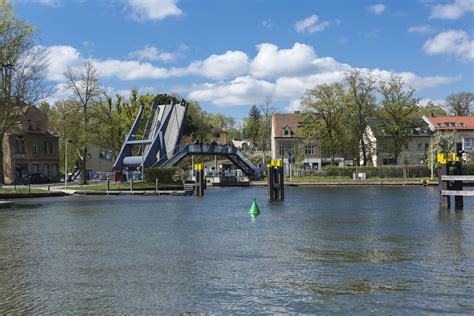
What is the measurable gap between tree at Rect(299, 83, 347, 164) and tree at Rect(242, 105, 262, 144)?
155ft

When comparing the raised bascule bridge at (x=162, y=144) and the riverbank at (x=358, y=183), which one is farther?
the riverbank at (x=358, y=183)

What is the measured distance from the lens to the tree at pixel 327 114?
83562 mm

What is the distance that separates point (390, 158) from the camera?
97000 mm

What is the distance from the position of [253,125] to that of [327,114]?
162 ft

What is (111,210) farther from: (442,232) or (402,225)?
(442,232)

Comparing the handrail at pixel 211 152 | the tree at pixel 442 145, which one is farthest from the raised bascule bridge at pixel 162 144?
the tree at pixel 442 145

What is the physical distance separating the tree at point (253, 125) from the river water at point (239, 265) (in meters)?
105

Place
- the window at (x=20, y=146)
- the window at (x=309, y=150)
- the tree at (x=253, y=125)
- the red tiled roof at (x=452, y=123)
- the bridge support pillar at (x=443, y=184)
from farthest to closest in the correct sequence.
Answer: the tree at (x=253, y=125), the window at (x=309, y=150), the red tiled roof at (x=452, y=123), the window at (x=20, y=146), the bridge support pillar at (x=443, y=184)

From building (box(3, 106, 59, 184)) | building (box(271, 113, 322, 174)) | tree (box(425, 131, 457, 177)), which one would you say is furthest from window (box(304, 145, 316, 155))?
building (box(3, 106, 59, 184))

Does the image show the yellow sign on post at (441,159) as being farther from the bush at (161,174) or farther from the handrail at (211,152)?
the handrail at (211,152)

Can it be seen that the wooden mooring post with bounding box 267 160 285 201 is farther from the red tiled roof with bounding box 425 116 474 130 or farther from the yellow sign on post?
the red tiled roof with bounding box 425 116 474 130

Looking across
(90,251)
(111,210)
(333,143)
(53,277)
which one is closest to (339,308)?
(53,277)

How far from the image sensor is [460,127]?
96812 millimetres

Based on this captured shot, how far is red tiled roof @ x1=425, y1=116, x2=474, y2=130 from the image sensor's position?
96750 millimetres
